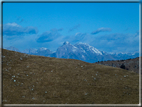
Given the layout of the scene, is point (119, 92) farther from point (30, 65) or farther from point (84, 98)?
point (30, 65)

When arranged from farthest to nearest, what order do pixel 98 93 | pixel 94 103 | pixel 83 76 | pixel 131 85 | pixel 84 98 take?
1. pixel 83 76
2. pixel 131 85
3. pixel 98 93
4. pixel 84 98
5. pixel 94 103

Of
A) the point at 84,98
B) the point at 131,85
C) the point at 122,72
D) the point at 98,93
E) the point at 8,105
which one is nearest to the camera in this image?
the point at 8,105

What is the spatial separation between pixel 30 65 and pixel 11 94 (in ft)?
44.4

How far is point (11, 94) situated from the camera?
2406 centimetres

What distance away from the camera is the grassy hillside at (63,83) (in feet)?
77.1

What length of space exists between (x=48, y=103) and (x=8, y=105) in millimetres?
5391

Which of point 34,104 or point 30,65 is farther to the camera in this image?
point 30,65

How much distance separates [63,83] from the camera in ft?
96.3

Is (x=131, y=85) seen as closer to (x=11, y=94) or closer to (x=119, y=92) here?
(x=119, y=92)

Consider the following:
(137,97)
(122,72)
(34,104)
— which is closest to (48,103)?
(34,104)

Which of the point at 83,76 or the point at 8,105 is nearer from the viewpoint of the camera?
the point at 8,105

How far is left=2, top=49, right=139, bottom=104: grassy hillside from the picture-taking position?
23500 millimetres

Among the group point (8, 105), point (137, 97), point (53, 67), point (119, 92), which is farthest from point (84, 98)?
point (53, 67)

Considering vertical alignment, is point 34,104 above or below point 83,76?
below
